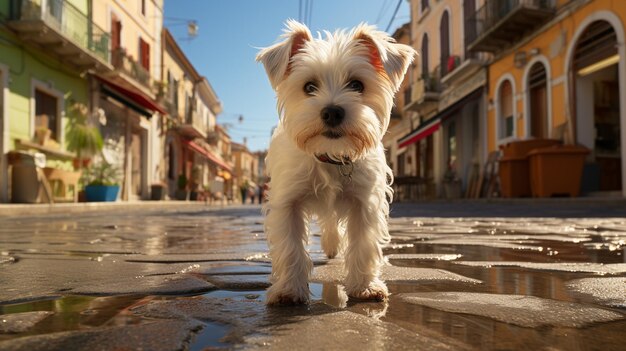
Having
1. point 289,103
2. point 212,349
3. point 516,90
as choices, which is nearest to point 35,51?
point 516,90

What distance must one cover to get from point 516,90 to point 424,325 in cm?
1626

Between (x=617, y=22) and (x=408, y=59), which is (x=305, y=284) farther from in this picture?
(x=617, y=22)

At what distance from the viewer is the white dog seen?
231 centimetres

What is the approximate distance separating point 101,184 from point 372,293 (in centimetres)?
1539

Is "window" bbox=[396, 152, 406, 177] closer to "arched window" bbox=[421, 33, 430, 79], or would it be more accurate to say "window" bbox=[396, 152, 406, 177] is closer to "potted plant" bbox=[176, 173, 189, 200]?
"arched window" bbox=[421, 33, 430, 79]

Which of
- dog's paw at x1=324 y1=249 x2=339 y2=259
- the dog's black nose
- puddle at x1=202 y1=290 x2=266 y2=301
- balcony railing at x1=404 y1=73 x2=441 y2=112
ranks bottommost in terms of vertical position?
puddle at x1=202 y1=290 x2=266 y2=301

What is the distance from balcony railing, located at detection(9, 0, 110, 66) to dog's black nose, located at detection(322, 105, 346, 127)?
48.8 ft

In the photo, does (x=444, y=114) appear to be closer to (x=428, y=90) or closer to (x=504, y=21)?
(x=428, y=90)

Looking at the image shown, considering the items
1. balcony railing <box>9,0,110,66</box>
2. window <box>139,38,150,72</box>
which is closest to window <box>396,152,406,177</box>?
window <box>139,38,150,72</box>

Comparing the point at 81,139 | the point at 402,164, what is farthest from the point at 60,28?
the point at 402,164

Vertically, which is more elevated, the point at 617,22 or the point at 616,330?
the point at 617,22

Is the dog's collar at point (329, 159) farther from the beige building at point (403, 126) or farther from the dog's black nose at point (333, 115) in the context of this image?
the beige building at point (403, 126)

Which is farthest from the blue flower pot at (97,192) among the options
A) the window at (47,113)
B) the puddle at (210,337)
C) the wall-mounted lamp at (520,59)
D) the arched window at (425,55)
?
the arched window at (425,55)

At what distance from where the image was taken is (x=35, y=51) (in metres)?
15.7
